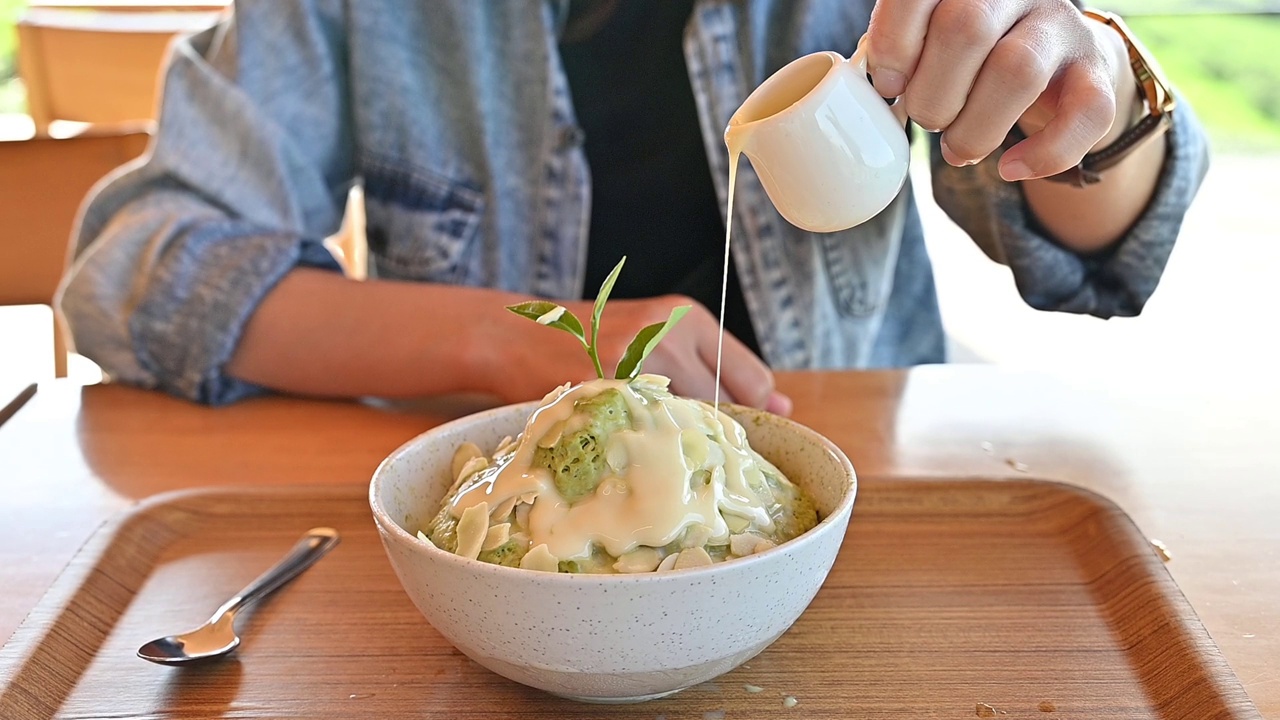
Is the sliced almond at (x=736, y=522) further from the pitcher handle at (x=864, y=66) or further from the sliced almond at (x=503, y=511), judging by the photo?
the pitcher handle at (x=864, y=66)

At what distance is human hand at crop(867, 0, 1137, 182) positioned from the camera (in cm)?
66

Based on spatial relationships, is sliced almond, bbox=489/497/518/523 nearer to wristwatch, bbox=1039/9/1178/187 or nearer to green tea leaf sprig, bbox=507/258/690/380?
green tea leaf sprig, bbox=507/258/690/380

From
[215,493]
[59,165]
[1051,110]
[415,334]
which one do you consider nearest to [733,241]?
[415,334]

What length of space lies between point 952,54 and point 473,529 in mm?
412

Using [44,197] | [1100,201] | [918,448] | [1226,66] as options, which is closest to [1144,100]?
[1100,201]

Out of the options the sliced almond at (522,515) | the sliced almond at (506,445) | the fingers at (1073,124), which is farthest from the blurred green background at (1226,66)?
the sliced almond at (522,515)

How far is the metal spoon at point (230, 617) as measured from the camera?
2.21ft

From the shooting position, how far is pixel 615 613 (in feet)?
1.80

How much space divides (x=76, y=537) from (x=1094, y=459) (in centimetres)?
87

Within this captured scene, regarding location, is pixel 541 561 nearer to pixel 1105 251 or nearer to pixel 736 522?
pixel 736 522

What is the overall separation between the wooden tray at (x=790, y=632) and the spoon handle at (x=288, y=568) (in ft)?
0.04

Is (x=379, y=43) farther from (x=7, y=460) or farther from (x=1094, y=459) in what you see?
(x=1094, y=459)

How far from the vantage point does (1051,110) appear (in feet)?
2.68

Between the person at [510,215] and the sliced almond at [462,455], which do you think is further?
the person at [510,215]
